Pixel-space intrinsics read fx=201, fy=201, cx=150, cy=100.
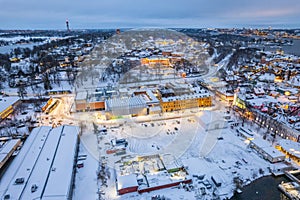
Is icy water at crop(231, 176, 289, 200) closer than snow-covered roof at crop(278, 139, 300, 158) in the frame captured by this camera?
Yes

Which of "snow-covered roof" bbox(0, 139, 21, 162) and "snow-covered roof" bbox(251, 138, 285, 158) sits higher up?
"snow-covered roof" bbox(0, 139, 21, 162)

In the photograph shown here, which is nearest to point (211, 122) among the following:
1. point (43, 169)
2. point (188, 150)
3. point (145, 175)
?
point (188, 150)

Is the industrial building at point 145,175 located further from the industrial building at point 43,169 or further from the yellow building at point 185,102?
the yellow building at point 185,102

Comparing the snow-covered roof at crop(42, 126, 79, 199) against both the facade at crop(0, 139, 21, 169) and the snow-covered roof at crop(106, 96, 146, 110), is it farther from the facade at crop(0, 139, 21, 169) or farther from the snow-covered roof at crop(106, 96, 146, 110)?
the snow-covered roof at crop(106, 96, 146, 110)

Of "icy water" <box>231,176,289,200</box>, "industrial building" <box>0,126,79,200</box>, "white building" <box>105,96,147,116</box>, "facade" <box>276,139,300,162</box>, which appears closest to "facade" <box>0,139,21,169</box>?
"industrial building" <box>0,126,79,200</box>

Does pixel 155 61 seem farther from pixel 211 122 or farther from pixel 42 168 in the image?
pixel 42 168

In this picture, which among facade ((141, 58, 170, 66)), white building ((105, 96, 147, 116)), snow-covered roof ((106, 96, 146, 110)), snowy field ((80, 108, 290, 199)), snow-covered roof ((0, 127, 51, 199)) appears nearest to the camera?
snow-covered roof ((0, 127, 51, 199))

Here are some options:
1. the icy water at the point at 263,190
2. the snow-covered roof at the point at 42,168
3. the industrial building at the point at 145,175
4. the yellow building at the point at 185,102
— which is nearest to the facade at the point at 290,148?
the icy water at the point at 263,190
